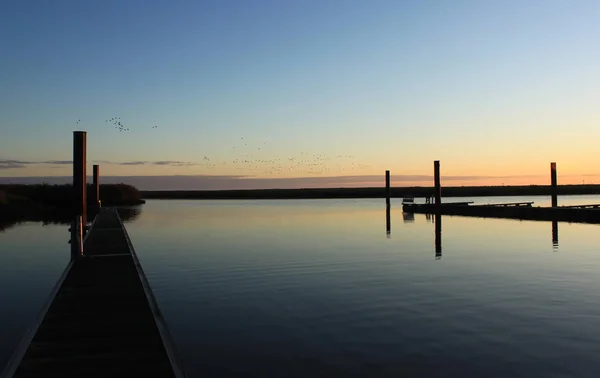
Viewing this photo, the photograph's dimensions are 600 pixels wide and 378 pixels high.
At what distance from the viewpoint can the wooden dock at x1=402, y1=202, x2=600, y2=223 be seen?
2980 centimetres

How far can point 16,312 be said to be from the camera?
10.4 meters

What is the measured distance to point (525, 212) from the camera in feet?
112

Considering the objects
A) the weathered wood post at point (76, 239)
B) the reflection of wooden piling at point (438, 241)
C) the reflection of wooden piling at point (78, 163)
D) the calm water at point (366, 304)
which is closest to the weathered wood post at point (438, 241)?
the reflection of wooden piling at point (438, 241)

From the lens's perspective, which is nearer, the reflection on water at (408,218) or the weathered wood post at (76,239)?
the weathered wood post at (76,239)

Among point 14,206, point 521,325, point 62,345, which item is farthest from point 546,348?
point 14,206

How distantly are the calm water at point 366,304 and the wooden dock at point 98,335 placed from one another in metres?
0.69

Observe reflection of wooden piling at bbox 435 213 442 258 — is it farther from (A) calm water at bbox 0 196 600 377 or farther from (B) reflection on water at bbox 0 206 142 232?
(B) reflection on water at bbox 0 206 142 232

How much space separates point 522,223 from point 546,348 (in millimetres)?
25166

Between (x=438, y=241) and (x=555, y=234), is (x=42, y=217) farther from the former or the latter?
(x=555, y=234)

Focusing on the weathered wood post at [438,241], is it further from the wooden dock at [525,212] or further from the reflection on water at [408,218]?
the wooden dock at [525,212]

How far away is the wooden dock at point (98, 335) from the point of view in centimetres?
584

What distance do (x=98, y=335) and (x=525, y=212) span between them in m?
31.7

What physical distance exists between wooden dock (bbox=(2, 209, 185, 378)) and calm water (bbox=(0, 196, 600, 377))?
0.69 metres

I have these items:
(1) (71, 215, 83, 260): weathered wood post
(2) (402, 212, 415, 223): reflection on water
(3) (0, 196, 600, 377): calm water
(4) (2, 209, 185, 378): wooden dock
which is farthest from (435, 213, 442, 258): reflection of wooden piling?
(1) (71, 215, 83, 260): weathered wood post
